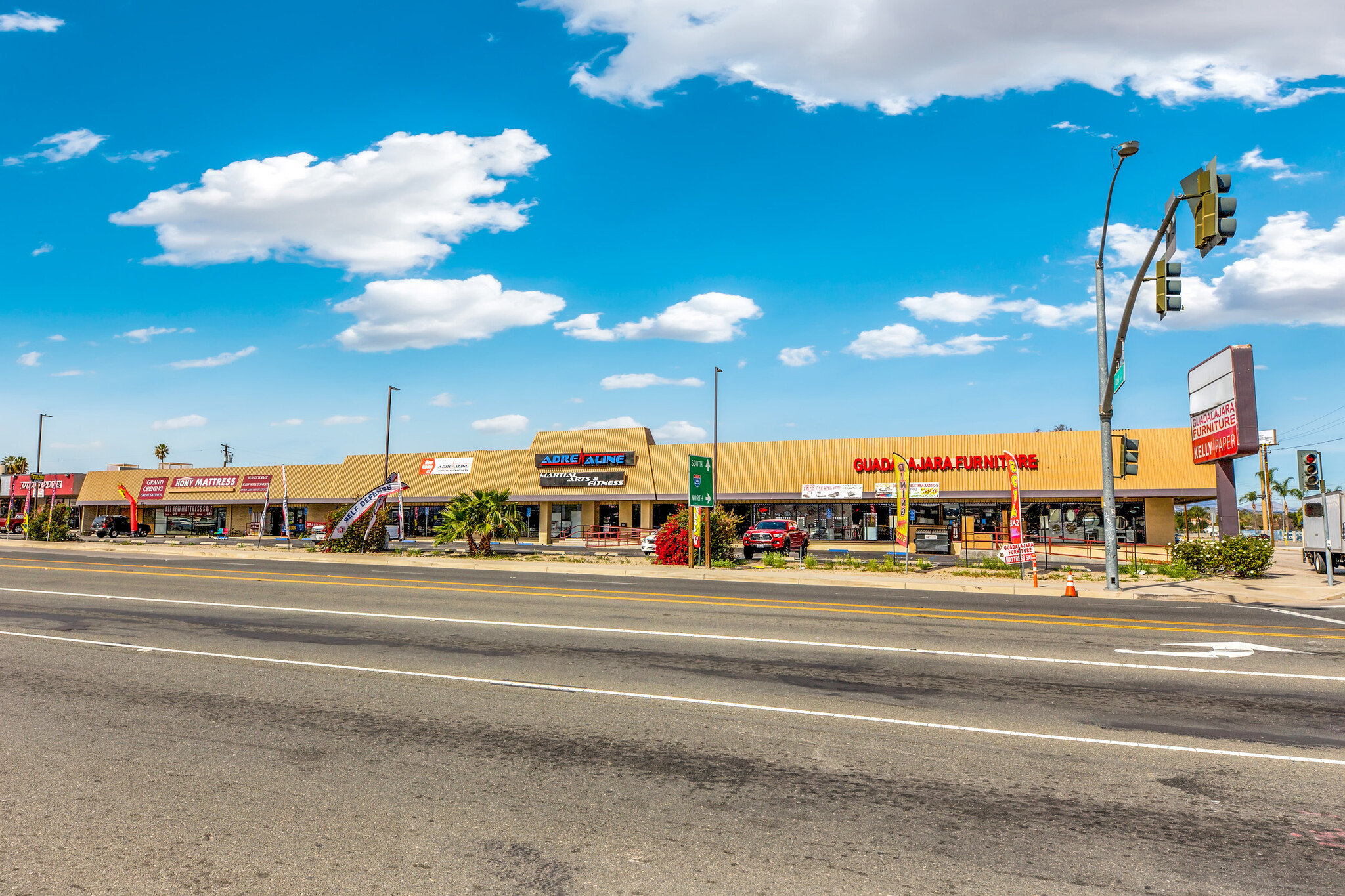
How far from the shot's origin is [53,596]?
17.0 metres

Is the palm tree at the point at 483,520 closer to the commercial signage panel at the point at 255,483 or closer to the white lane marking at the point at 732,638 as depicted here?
the white lane marking at the point at 732,638

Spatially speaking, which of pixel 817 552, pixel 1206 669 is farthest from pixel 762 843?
pixel 817 552

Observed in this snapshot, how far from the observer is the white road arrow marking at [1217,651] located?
35.7 ft

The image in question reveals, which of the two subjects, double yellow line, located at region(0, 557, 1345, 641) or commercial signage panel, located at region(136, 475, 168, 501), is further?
commercial signage panel, located at region(136, 475, 168, 501)

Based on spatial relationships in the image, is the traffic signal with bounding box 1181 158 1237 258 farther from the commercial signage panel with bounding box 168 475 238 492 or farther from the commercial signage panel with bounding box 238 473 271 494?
the commercial signage panel with bounding box 168 475 238 492

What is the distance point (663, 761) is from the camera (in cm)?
610

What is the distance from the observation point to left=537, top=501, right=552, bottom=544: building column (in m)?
50.4

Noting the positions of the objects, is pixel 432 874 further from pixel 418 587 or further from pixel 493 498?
pixel 493 498

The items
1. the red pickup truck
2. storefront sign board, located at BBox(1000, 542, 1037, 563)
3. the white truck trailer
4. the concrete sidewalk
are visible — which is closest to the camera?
the concrete sidewalk

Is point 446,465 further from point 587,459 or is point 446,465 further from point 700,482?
point 700,482

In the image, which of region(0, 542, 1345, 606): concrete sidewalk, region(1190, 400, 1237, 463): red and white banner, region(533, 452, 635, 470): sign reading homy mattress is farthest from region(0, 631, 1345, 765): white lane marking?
region(533, 452, 635, 470): sign reading homy mattress

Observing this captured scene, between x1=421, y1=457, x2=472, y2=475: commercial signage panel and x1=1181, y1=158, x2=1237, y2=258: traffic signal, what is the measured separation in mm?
46331

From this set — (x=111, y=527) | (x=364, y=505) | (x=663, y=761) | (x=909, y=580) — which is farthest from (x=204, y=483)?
(x=663, y=761)

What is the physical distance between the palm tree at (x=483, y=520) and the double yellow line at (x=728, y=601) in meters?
8.33
